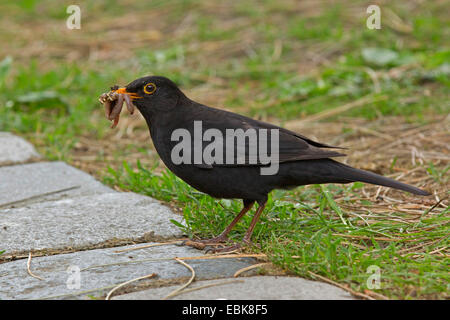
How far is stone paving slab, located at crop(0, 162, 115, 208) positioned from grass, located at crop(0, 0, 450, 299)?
0.22m

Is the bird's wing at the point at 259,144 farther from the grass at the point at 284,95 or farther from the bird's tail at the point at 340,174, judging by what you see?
the grass at the point at 284,95

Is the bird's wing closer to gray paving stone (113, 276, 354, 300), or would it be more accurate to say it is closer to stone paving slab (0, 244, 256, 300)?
stone paving slab (0, 244, 256, 300)

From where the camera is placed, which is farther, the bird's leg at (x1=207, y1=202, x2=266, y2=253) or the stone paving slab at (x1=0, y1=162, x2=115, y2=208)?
the stone paving slab at (x1=0, y1=162, x2=115, y2=208)

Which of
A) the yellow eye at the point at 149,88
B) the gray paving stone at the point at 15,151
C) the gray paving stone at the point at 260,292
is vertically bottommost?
the gray paving stone at the point at 260,292

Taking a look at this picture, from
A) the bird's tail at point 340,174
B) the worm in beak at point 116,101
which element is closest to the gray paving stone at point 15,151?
the worm in beak at point 116,101

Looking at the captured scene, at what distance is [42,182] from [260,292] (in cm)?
248

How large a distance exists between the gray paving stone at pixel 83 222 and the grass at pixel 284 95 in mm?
224

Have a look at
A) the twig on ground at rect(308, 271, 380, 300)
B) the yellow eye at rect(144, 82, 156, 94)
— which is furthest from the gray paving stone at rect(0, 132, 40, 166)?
the twig on ground at rect(308, 271, 380, 300)

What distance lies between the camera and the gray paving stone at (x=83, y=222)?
344 cm

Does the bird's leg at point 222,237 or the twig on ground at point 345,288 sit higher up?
the bird's leg at point 222,237

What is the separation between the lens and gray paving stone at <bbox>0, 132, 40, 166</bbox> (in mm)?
5098

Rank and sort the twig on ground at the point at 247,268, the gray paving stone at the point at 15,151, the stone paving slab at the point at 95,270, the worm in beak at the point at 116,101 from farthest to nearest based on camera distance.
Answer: the gray paving stone at the point at 15,151
the worm in beak at the point at 116,101
the twig on ground at the point at 247,268
the stone paving slab at the point at 95,270

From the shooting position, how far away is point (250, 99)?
693 cm

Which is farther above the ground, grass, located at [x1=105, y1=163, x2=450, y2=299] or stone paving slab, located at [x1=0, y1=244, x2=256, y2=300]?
grass, located at [x1=105, y1=163, x2=450, y2=299]
